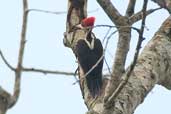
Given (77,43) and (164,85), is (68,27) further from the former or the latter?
(164,85)

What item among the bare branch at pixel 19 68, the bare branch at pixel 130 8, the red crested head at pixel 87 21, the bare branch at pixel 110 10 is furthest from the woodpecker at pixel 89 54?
the bare branch at pixel 19 68

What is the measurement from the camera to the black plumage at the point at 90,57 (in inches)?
175

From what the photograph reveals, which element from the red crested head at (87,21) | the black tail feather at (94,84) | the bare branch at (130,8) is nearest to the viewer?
the bare branch at (130,8)

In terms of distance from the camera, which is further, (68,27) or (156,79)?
(68,27)

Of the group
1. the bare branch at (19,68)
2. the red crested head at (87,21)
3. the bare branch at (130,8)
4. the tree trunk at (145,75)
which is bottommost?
the red crested head at (87,21)

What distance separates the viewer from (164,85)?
3.62m

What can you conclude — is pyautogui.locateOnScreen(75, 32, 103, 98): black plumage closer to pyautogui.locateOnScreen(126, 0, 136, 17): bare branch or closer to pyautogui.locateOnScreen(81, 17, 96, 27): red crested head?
pyautogui.locateOnScreen(81, 17, 96, 27): red crested head

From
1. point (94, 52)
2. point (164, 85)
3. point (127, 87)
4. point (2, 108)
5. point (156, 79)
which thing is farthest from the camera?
point (94, 52)

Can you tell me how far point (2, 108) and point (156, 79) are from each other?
201 cm

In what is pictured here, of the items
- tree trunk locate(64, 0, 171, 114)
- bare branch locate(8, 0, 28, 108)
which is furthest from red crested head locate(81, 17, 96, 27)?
bare branch locate(8, 0, 28, 108)

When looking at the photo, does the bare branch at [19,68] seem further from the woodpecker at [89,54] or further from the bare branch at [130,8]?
the woodpecker at [89,54]

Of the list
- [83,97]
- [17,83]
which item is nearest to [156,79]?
[83,97]

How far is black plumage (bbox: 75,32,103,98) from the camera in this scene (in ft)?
14.5

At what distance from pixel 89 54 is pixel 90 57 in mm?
62
